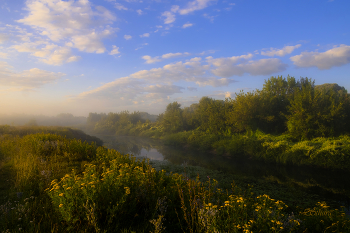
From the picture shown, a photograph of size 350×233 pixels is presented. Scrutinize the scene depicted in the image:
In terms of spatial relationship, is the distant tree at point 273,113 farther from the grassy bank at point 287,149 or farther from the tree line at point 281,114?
the grassy bank at point 287,149

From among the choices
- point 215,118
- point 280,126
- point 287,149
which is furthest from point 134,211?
point 215,118

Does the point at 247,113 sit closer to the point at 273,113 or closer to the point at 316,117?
the point at 273,113

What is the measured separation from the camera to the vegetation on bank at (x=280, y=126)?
12.8 metres

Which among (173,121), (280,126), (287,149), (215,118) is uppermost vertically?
(215,118)

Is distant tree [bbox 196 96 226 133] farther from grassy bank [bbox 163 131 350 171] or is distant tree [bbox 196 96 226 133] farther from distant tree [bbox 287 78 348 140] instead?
distant tree [bbox 287 78 348 140]

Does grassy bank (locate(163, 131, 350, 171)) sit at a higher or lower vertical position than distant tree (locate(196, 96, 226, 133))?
lower

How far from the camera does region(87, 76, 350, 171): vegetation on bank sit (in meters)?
12.8

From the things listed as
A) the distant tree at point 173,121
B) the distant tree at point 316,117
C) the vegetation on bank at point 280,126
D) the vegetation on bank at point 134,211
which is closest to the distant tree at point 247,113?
the vegetation on bank at point 280,126

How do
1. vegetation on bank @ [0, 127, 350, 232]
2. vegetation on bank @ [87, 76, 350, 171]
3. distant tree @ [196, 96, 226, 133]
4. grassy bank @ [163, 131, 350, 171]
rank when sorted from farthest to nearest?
1. distant tree @ [196, 96, 226, 133]
2. vegetation on bank @ [87, 76, 350, 171]
3. grassy bank @ [163, 131, 350, 171]
4. vegetation on bank @ [0, 127, 350, 232]

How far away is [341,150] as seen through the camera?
451 inches

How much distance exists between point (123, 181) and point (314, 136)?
17.5 metres

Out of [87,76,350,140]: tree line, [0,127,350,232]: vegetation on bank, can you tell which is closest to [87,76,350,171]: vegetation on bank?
[87,76,350,140]: tree line

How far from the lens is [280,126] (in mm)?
19828

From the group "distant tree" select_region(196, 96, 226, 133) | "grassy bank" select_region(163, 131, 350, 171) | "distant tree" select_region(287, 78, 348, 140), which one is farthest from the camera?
"distant tree" select_region(196, 96, 226, 133)
